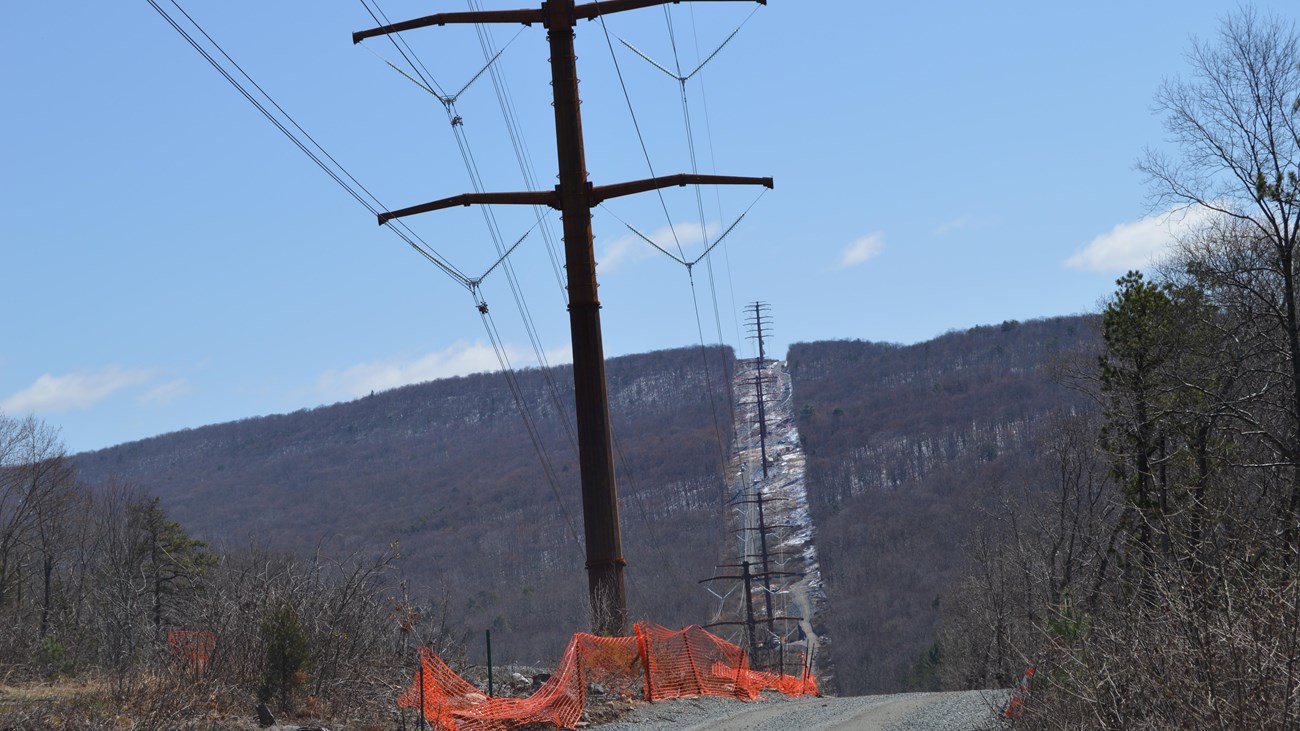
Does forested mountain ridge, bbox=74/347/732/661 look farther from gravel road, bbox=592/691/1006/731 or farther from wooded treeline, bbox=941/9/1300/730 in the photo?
gravel road, bbox=592/691/1006/731

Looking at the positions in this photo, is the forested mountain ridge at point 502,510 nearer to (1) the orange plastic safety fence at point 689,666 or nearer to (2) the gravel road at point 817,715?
(1) the orange plastic safety fence at point 689,666

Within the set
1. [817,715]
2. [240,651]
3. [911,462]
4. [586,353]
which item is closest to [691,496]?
[911,462]

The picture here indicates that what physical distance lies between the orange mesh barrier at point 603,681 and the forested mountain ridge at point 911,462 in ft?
156

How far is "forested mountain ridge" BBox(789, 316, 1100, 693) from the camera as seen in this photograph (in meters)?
94.5

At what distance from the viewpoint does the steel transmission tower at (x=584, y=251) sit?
21.8 meters

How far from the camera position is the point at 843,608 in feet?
326

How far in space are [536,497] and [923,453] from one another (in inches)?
1841

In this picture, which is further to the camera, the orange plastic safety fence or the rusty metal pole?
the rusty metal pole

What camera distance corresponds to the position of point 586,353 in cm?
2241

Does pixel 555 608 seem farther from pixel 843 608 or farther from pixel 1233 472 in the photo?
pixel 1233 472

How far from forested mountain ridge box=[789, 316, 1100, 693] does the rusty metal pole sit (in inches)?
1964

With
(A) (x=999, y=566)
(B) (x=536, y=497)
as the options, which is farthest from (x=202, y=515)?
(A) (x=999, y=566)

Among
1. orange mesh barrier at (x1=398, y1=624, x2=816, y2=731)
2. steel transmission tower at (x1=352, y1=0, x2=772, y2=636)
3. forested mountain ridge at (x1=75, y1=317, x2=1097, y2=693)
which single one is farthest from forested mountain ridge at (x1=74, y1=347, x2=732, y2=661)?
steel transmission tower at (x1=352, y1=0, x2=772, y2=636)

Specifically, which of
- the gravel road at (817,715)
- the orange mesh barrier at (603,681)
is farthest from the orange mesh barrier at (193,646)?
the gravel road at (817,715)
